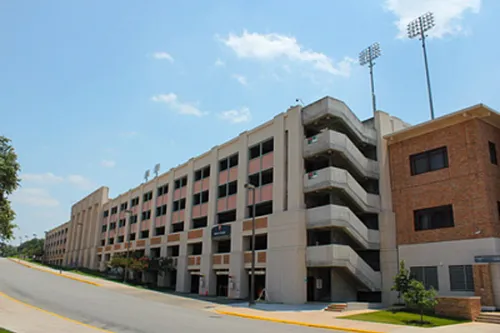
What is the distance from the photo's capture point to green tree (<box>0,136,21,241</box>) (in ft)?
63.4

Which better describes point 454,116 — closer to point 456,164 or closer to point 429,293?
point 456,164

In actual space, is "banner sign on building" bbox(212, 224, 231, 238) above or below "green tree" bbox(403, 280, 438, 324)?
above

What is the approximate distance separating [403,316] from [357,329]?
6.44 metres

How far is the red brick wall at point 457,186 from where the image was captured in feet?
95.2

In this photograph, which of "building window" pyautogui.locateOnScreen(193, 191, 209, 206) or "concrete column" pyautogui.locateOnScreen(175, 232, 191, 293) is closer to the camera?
"concrete column" pyautogui.locateOnScreen(175, 232, 191, 293)

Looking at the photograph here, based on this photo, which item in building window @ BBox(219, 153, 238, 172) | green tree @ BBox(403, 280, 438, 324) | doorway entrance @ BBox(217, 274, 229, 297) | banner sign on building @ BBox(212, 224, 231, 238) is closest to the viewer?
green tree @ BBox(403, 280, 438, 324)

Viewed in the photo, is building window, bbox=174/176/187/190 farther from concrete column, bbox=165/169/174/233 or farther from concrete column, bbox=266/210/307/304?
concrete column, bbox=266/210/307/304

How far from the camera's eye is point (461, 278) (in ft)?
94.9

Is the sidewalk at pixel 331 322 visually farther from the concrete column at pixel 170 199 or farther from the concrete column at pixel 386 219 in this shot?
the concrete column at pixel 170 199

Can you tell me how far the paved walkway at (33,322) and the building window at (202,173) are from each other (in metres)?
26.5

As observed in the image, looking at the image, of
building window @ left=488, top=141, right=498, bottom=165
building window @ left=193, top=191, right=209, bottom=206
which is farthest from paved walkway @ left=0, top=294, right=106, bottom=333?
building window @ left=488, top=141, right=498, bottom=165

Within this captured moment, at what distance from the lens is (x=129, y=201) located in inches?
2729

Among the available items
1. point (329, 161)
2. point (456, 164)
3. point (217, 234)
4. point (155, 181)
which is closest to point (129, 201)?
point (155, 181)

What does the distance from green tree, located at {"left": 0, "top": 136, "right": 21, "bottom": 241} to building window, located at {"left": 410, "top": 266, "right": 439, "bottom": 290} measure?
85.7 ft
